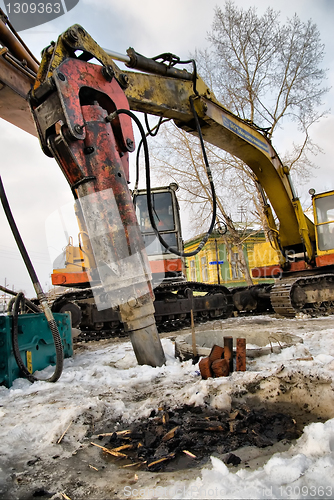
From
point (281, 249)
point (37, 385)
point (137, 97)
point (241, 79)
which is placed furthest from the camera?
point (241, 79)

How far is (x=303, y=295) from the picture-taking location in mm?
7730

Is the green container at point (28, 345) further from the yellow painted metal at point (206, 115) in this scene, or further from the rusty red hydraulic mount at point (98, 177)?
the yellow painted metal at point (206, 115)

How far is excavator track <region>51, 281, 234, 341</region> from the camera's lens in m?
6.99

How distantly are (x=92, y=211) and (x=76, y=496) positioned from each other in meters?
2.16

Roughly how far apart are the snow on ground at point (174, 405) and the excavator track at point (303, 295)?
367 cm

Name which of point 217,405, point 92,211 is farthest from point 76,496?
point 92,211

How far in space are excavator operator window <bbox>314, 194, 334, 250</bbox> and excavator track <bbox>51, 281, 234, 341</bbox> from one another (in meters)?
2.64

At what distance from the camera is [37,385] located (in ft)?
10.1

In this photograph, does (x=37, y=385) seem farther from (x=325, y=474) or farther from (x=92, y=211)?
(x=325, y=474)

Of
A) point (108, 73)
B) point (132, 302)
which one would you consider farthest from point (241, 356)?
point (108, 73)

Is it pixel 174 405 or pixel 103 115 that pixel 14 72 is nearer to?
pixel 103 115

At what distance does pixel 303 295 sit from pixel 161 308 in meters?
3.18

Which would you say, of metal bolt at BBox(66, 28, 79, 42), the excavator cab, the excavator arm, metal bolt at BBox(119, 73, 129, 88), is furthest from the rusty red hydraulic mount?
the excavator cab

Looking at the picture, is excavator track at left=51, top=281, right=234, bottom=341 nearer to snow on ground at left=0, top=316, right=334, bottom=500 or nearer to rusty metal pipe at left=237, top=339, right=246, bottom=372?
snow on ground at left=0, top=316, right=334, bottom=500
